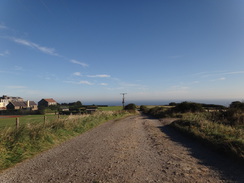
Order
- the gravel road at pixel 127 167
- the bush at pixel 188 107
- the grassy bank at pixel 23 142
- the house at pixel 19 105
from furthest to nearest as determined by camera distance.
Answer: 1. the house at pixel 19 105
2. the bush at pixel 188 107
3. the grassy bank at pixel 23 142
4. the gravel road at pixel 127 167

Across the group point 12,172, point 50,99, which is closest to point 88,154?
point 12,172

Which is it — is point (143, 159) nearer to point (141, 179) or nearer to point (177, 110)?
point (141, 179)

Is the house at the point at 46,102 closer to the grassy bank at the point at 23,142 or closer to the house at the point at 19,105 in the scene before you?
the house at the point at 19,105

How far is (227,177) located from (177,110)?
26078mm

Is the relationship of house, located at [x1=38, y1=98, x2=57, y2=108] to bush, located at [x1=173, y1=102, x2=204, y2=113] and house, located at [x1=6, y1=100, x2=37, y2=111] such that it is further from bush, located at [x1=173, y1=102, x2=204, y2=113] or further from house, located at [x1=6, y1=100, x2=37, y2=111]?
bush, located at [x1=173, y1=102, x2=204, y2=113]

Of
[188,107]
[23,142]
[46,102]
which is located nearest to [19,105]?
[46,102]

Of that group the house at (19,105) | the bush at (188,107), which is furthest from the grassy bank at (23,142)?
the house at (19,105)

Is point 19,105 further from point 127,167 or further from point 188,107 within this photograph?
point 127,167

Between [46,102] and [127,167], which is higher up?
[46,102]

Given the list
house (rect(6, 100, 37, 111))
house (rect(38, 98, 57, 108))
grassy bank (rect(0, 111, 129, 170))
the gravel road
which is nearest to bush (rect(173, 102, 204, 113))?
the gravel road

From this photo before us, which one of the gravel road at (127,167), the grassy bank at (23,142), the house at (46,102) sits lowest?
the gravel road at (127,167)

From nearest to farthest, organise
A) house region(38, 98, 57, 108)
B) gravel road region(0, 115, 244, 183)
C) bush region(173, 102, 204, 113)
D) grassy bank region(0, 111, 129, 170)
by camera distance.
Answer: gravel road region(0, 115, 244, 183) < grassy bank region(0, 111, 129, 170) < bush region(173, 102, 204, 113) < house region(38, 98, 57, 108)

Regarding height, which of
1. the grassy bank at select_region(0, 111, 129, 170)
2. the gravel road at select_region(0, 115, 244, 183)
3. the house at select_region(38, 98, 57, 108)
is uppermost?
the house at select_region(38, 98, 57, 108)

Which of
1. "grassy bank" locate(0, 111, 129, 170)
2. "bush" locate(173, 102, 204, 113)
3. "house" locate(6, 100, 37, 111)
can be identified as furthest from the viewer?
"house" locate(6, 100, 37, 111)
